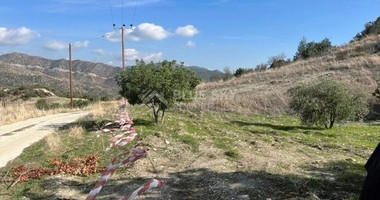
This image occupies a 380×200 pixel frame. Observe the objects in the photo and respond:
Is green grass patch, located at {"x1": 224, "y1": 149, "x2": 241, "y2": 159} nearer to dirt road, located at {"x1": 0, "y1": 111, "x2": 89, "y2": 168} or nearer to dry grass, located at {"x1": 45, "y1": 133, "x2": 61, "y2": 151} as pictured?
dry grass, located at {"x1": 45, "y1": 133, "x2": 61, "y2": 151}

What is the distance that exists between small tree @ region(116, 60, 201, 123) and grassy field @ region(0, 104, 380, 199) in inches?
48.0

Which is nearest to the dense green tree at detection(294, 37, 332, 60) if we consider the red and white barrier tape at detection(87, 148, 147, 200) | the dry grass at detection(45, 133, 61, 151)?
the dry grass at detection(45, 133, 61, 151)

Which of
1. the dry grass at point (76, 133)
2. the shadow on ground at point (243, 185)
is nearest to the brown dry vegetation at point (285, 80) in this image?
the dry grass at point (76, 133)

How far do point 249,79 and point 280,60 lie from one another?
59.4 ft

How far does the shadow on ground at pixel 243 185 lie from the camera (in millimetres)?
9156

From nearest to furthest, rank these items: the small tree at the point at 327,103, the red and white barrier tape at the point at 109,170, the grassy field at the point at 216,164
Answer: the red and white barrier tape at the point at 109,170 → the grassy field at the point at 216,164 → the small tree at the point at 327,103

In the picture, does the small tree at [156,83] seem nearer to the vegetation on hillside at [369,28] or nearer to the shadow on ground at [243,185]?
the shadow on ground at [243,185]

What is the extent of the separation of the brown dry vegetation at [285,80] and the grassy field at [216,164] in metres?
11.8

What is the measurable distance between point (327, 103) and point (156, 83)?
9.46 m

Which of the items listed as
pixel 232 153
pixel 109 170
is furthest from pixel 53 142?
pixel 109 170

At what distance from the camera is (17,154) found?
49.1ft

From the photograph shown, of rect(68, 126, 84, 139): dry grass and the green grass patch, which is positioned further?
rect(68, 126, 84, 139): dry grass

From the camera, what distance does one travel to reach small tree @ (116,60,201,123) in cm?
1866

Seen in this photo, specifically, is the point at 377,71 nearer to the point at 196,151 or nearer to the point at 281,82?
the point at 281,82
